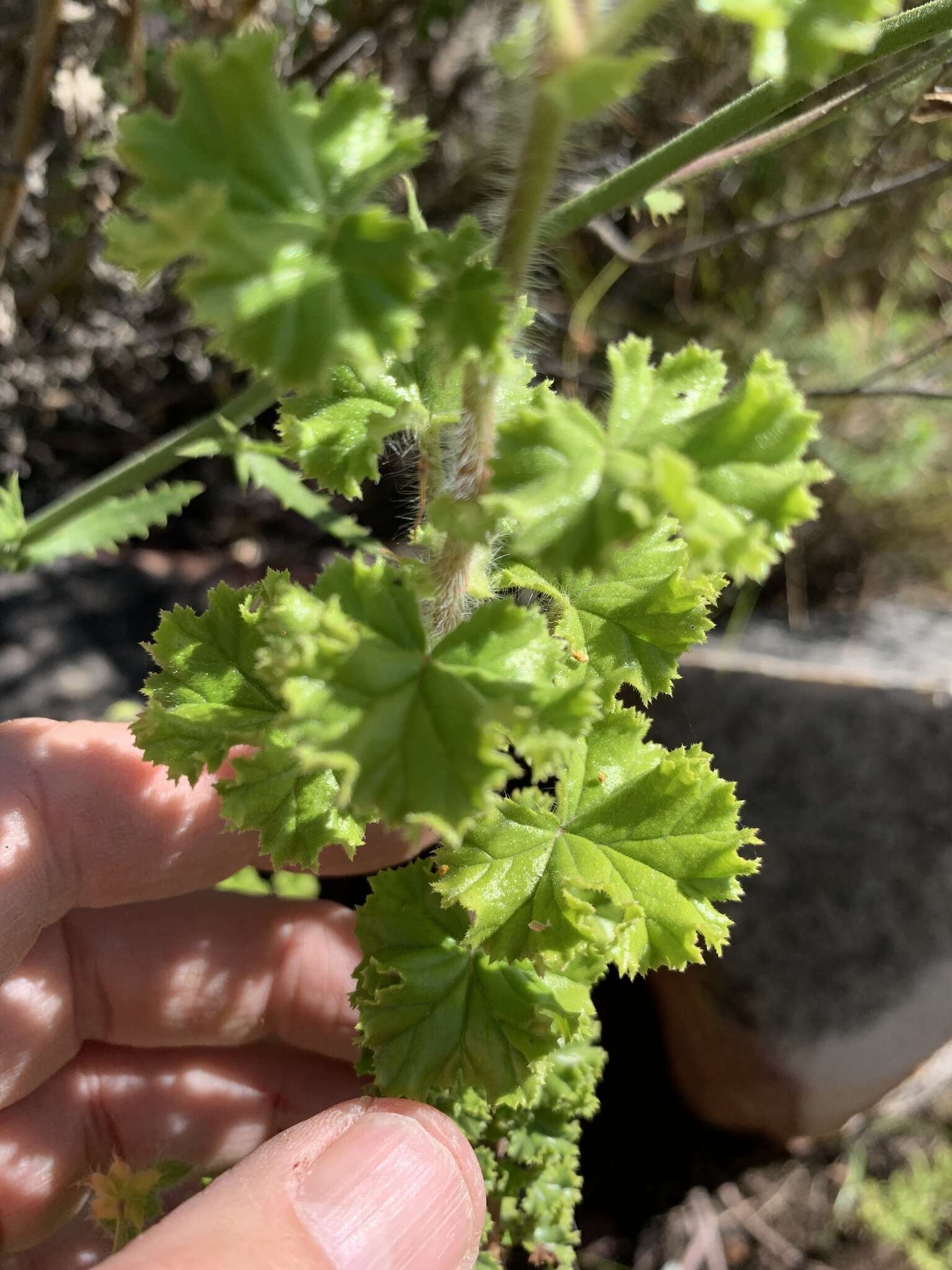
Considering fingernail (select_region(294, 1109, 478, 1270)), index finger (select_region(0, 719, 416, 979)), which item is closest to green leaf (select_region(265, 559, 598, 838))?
fingernail (select_region(294, 1109, 478, 1270))

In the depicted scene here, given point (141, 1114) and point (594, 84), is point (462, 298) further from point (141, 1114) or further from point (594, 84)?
point (141, 1114)

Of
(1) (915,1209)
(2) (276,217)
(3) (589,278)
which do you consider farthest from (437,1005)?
(3) (589,278)

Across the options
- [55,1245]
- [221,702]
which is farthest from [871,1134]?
[221,702]

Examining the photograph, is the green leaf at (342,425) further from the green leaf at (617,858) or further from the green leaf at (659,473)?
the green leaf at (617,858)

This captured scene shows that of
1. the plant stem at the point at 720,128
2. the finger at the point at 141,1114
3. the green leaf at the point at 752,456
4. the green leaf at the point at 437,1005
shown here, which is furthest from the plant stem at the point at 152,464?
the finger at the point at 141,1114

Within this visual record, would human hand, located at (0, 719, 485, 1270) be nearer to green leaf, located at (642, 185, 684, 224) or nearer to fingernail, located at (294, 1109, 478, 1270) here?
fingernail, located at (294, 1109, 478, 1270)

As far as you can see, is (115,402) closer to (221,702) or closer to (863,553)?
(221,702)
